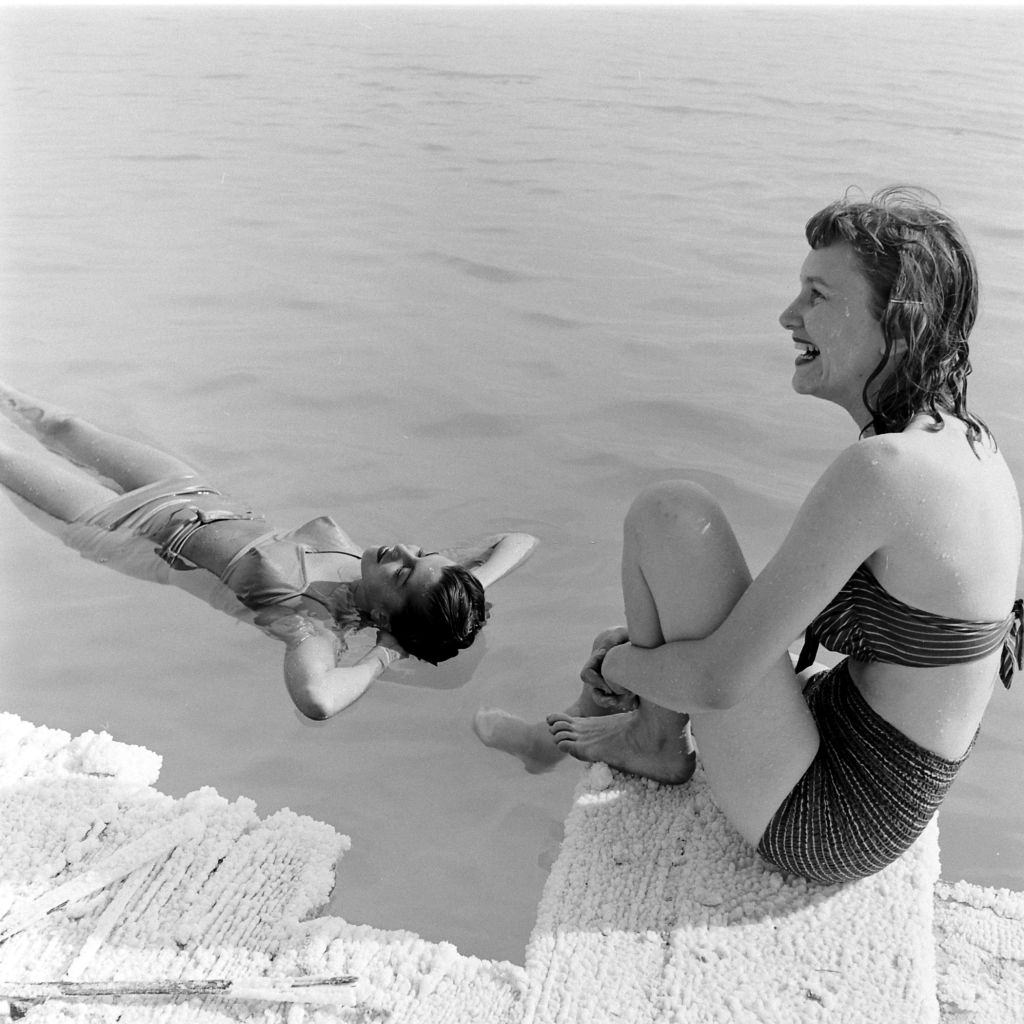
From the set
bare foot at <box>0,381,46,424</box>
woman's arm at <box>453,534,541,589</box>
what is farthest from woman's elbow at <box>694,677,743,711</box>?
bare foot at <box>0,381,46,424</box>

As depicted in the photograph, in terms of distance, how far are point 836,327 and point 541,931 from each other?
4.77ft

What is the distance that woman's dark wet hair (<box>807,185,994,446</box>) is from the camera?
2205 mm

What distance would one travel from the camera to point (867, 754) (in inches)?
93.4

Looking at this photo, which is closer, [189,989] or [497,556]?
[189,989]

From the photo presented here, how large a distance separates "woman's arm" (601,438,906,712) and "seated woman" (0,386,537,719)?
1377 millimetres

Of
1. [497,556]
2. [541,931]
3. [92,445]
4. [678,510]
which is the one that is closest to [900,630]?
[678,510]

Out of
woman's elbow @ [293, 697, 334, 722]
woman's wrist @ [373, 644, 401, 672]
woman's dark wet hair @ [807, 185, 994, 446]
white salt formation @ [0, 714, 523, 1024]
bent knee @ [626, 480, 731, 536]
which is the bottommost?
woman's wrist @ [373, 644, 401, 672]

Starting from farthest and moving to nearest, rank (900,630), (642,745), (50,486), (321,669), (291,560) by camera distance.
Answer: (50,486), (291,560), (321,669), (642,745), (900,630)

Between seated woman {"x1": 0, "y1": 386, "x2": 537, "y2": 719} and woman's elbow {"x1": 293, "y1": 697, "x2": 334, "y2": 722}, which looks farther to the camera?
seated woman {"x1": 0, "y1": 386, "x2": 537, "y2": 719}

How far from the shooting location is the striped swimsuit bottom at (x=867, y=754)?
223 cm

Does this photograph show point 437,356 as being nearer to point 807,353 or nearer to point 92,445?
point 92,445

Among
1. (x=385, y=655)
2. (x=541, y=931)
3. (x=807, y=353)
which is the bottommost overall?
(x=385, y=655)

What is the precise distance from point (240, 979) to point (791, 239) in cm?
628

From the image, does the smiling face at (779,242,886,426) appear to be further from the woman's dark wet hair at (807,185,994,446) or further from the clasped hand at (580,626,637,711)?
the clasped hand at (580,626,637,711)
